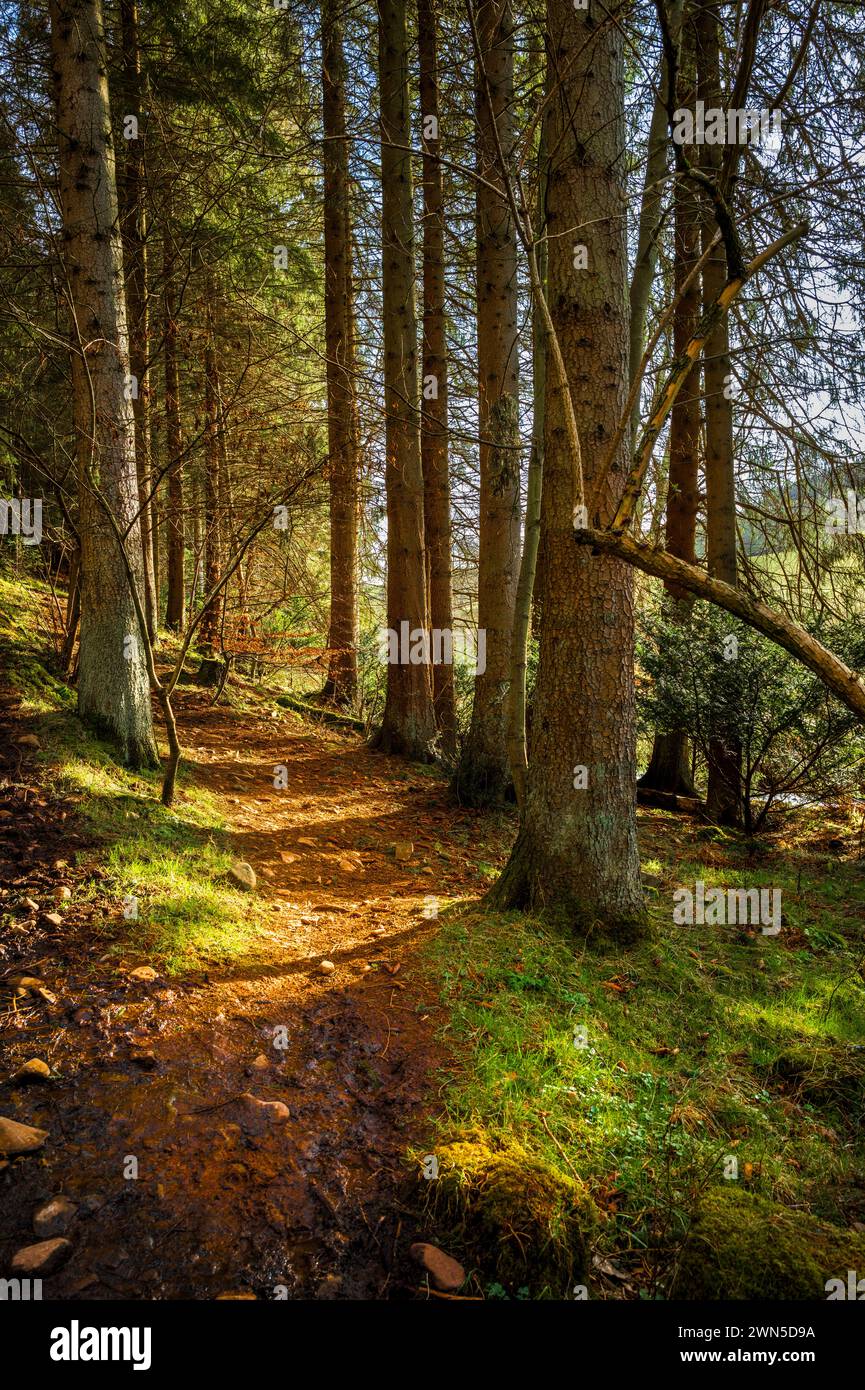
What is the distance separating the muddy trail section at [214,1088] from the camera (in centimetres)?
193

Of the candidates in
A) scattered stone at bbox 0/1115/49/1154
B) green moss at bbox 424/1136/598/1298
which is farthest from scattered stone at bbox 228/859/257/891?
green moss at bbox 424/1136/598/1298

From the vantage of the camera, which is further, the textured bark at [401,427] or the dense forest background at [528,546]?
the textured bark at [401,427]

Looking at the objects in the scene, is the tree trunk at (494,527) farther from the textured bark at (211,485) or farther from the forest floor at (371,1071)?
the textured bark at (211,485)

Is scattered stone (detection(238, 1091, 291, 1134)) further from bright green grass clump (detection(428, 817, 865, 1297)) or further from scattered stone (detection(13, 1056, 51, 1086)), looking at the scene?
scattered stone (detection(13, 1056, 51, 1086))

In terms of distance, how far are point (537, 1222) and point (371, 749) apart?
6.91 m

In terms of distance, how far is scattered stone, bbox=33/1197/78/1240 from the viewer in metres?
1.88

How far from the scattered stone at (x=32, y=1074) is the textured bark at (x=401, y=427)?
6276 mm

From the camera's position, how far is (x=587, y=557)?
372cm

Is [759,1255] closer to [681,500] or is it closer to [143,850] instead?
[143,850]

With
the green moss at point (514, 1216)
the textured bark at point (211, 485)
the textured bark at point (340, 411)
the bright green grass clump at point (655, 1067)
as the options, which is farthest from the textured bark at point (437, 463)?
the green moss at point (514, 1216)

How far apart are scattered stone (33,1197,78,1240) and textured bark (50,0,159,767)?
353 cm

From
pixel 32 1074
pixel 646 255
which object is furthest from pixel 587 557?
pixel 32 1074

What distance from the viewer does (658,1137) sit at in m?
2.55

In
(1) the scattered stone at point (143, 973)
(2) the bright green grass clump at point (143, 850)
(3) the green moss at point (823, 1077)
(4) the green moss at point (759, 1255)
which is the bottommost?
(3) the green moss at point (823, 1077)
